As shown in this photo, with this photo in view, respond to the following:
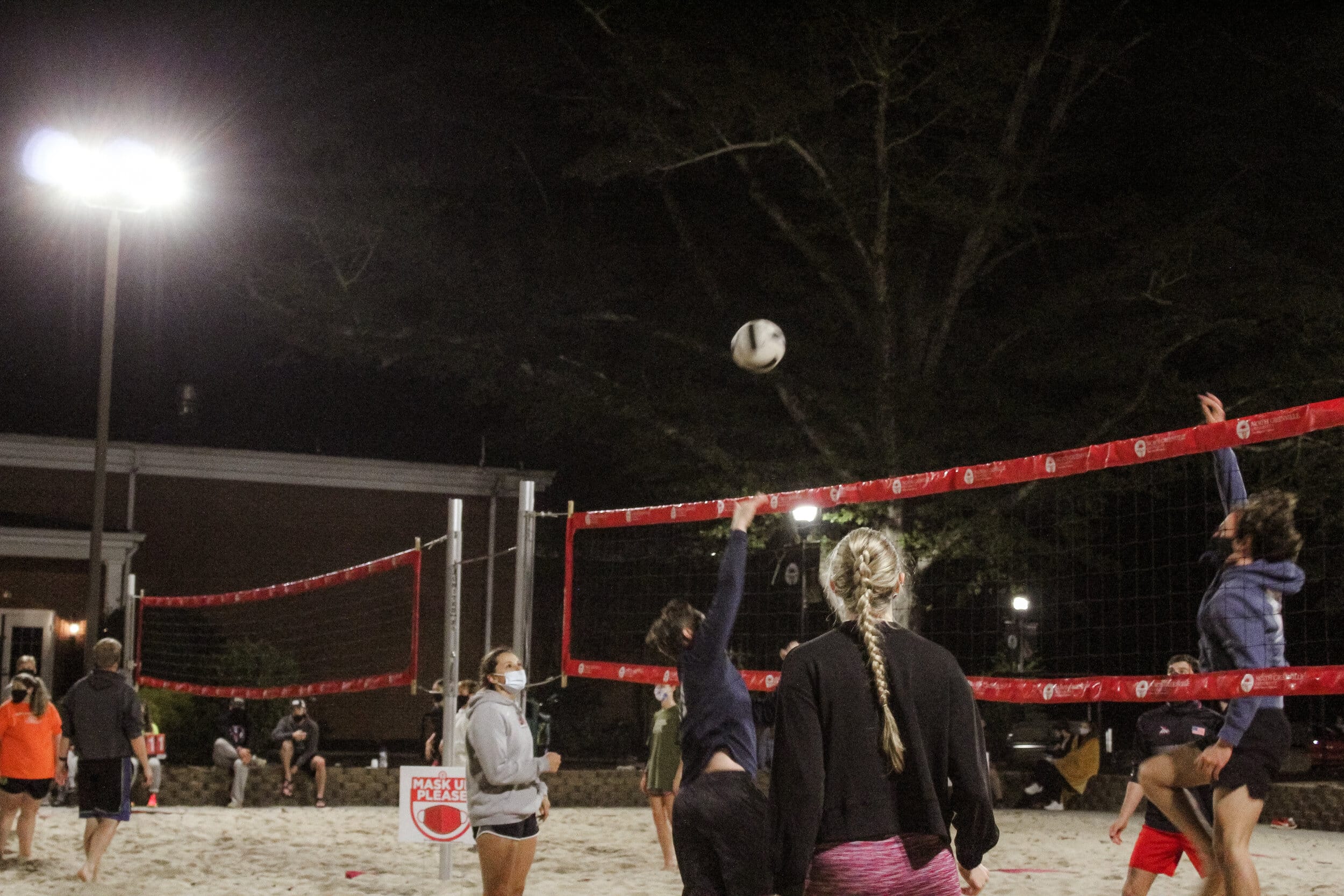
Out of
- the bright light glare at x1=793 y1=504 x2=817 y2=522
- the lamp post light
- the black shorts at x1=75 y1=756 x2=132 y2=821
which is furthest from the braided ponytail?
the lamp post light

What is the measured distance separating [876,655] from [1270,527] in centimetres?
270

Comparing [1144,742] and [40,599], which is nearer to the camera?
[1144,742]

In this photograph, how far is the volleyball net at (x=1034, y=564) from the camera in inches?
260

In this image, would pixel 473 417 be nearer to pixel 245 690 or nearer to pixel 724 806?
pixel 245 690

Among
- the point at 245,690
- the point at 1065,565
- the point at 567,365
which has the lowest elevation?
the point at 245,690

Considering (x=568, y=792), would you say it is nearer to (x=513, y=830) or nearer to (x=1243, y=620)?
(x=513, y=830)

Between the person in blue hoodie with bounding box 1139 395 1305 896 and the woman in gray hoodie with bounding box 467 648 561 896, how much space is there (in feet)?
8.54

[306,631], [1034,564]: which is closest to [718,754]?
[1034,564]

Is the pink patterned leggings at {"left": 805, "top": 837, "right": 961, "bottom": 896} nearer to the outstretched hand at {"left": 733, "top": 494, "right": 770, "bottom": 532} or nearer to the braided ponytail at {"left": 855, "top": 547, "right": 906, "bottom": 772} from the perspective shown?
the braided ponytail at {"left": 855, "top": 547, "right": 906, "bottom": 772}

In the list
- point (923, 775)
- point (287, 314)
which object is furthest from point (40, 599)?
point (923, 775)

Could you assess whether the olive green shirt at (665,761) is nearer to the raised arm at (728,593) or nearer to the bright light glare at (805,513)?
the bright light glare at (805,513)

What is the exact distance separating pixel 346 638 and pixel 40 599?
532 cm

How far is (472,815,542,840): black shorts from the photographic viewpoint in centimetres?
596

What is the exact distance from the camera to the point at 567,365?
75.8 ft
